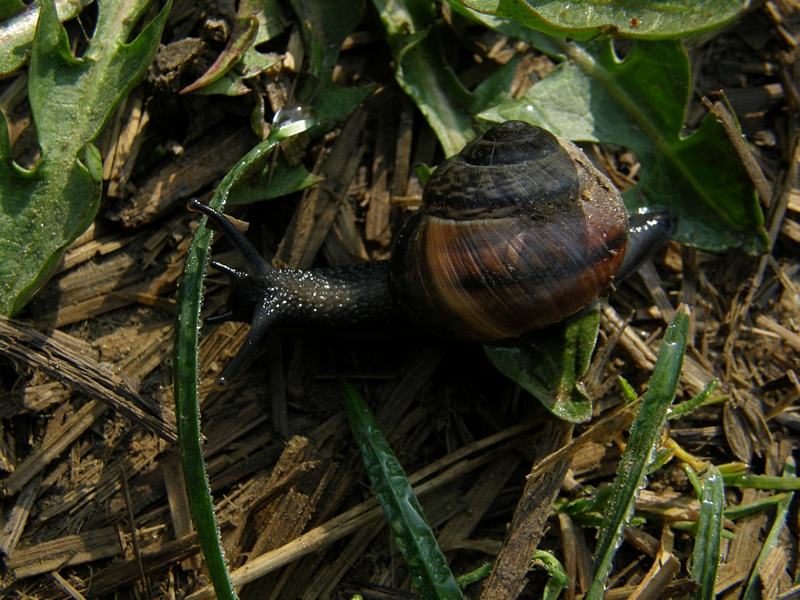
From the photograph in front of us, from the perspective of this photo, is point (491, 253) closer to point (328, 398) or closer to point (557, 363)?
point (557, 363)

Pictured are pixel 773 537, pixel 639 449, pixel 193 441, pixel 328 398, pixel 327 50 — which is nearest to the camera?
pixel 193 441

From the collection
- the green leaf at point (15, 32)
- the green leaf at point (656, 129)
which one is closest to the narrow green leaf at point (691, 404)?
the green leaf at point (656, 129)

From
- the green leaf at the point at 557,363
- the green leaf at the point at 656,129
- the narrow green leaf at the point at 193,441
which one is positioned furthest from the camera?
the green leaf at the point at 656,129

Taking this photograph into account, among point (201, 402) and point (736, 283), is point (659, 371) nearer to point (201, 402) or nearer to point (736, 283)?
point (736, 283)

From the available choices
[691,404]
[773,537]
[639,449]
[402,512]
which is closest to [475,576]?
[402,512]

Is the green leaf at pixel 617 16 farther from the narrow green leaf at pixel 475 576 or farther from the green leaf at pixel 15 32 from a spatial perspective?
the narrow green leaf at pixel 475 576

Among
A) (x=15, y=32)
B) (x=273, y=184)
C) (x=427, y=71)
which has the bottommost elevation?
(x=273, y=184)

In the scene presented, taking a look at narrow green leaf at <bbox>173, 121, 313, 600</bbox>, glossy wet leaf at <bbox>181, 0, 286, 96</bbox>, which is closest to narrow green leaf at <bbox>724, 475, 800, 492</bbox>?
narrow green leaf at <bbox>173, 121, 313, 600</bbox>
